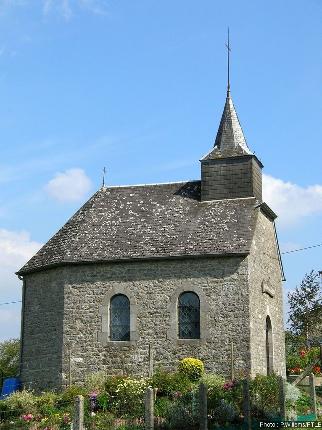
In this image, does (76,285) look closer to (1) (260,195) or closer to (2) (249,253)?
(2) (249,253)

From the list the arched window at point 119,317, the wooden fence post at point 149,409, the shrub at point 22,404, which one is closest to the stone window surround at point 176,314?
the arched window at point 119,317

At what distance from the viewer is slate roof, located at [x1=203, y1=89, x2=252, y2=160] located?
2659 cm

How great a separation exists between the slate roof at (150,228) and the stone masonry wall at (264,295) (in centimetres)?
112

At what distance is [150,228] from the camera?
25031mm

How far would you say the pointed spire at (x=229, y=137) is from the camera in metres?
26.6

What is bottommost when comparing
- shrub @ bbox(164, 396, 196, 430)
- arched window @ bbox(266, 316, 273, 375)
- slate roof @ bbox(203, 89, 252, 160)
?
shrub @ bbox(164, 396, 196, 430)

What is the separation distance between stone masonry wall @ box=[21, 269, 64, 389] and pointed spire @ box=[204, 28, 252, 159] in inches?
321

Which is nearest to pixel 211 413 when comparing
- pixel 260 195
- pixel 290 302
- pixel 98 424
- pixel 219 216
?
pixel 98 424

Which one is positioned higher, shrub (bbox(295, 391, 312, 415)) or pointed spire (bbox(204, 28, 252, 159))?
pointed spire (bbox(204, 28, 252, 159))

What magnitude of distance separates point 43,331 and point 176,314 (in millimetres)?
5190

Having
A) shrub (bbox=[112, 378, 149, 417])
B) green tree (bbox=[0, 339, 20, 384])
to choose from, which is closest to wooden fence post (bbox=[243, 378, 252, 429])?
shrub (bbox=[112, 378, 149, 417])

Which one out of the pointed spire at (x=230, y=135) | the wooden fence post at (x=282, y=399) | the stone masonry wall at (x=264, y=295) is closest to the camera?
the wooden fence post at (x=282, y=399)

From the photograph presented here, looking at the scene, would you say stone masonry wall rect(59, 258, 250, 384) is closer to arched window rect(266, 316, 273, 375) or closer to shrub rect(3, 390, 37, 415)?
shrub rect(3, 390, 37, 415)

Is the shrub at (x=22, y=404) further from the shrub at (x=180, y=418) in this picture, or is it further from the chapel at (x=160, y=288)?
the shrub at (x=180, y=418)
